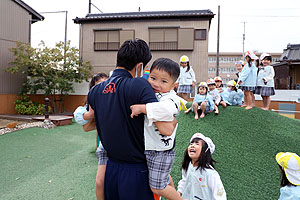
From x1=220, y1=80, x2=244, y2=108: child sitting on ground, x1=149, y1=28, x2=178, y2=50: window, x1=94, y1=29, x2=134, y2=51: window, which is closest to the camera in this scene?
x1=220, y1=80, x2=244, y2=108: child sitting on ground

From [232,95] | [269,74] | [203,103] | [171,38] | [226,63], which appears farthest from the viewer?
[226,63]

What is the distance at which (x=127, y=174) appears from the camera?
4.39 ft

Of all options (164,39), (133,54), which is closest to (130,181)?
(133,54)

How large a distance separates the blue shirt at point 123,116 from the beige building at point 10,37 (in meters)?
11.8

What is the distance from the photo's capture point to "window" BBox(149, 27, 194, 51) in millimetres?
12586

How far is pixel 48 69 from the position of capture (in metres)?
11.1

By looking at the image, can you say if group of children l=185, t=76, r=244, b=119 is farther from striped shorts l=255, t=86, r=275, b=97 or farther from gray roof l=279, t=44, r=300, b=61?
gray roof l=279, t=44, r=300, b=61

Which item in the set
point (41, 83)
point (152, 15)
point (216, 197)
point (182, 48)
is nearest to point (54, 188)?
point (216, 197)

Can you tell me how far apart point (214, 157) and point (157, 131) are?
2735 millimetres

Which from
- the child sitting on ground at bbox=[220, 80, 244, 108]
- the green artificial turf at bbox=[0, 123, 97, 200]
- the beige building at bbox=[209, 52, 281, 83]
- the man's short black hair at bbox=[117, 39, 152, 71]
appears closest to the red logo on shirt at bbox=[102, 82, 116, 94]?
the man's short black hair at bbox=[117, 39, 152, 71]

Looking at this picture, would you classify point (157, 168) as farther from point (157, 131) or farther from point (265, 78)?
point (265, 78)

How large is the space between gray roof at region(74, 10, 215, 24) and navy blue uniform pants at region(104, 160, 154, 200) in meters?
12.5

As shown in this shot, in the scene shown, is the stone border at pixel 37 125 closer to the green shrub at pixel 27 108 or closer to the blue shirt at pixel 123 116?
the green shrub at pixel 27 108

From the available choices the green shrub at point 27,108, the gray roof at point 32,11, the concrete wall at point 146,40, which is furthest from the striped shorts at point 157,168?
the gray roof at point 32,11
